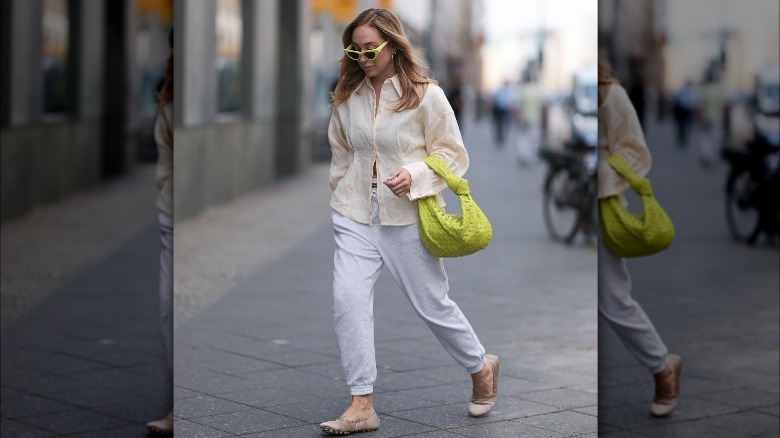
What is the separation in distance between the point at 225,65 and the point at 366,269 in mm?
3684

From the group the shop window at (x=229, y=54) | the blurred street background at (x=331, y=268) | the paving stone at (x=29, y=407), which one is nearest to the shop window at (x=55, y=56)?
the shop window at (x=229, y=54)

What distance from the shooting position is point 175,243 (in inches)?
221

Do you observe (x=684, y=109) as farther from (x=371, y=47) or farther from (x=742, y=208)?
(x=371, y=47)

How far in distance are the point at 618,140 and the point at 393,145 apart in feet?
4.06

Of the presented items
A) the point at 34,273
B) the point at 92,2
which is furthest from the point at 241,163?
the point at 92,2

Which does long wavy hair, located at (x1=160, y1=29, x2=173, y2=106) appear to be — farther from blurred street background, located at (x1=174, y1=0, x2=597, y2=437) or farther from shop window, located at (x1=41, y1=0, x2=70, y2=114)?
shop window, located at (x1=41, y1=0, x2=70, y2=114)

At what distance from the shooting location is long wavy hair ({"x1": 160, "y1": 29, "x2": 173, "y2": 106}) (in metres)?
5.80

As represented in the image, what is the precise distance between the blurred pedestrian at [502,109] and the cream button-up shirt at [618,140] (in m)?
0.43

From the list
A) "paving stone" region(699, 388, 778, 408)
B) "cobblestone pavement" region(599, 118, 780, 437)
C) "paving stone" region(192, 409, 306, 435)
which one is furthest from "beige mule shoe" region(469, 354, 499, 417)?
"paving stone" region(699, 388, 778, 408)

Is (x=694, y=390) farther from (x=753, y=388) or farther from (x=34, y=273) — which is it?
(x=34, y=273)

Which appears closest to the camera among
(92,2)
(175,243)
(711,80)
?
(175,243)

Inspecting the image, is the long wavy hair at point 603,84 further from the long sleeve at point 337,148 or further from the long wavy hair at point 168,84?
the long wavy hair at point 168,84

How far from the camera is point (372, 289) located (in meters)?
5.12

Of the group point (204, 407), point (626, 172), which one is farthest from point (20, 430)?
point (626, 172)
